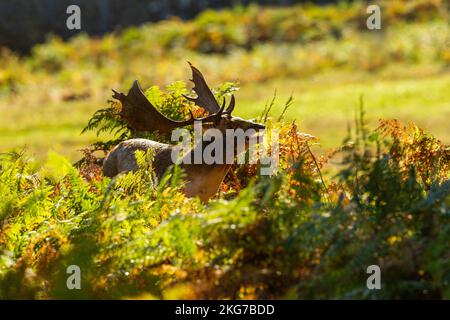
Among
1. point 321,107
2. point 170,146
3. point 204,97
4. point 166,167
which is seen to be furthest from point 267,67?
point 166,167

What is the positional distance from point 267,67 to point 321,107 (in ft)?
23.0

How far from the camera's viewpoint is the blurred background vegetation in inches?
1086

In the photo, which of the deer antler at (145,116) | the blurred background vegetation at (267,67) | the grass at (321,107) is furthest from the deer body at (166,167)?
the grass at (321,107)

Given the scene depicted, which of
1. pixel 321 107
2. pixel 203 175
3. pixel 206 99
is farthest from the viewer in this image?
pixel 321 107

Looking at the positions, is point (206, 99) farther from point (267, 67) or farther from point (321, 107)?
point (267, 67)

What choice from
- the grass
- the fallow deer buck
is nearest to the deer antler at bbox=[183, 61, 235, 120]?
the fallow deer buck

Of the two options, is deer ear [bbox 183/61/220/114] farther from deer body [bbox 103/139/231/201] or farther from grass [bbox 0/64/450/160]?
grass [bbox 0/64/450/160]

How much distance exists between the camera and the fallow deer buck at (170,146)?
5547mm

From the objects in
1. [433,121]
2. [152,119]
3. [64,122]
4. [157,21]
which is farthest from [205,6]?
[152,119]

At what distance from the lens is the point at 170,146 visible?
5.83m

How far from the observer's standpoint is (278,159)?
4809mm
